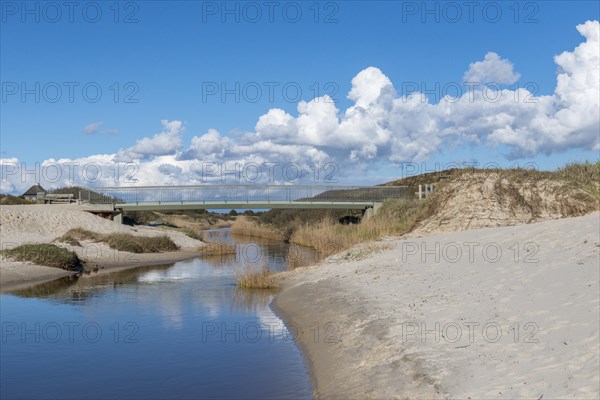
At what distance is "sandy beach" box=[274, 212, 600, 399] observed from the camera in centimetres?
884

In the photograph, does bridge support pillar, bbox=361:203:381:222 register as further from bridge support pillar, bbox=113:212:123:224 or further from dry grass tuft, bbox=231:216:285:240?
bridge support pillar, bbox=113:212:123:224

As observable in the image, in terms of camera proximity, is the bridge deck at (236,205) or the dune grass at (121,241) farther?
the bridge deck at (236,205)

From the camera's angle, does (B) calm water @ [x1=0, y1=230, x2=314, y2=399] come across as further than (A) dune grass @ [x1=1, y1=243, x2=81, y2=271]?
No

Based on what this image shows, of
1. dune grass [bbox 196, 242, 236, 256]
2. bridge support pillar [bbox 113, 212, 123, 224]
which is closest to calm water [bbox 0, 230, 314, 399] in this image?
dune grass [bbox 196, 242, 236, 256]

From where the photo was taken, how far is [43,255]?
3173 centimetres

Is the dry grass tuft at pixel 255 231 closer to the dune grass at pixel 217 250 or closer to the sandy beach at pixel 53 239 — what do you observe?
the sandy beach at pixel 53 239

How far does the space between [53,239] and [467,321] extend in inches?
1397

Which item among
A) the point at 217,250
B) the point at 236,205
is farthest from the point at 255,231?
the point at 217,250

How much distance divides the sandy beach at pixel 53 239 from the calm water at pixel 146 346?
488 cm

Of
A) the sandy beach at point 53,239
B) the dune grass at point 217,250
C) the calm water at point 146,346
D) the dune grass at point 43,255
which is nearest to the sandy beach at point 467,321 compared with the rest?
the calm water at point 146,346

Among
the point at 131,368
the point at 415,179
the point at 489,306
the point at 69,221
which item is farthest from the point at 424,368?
the point at 415,179

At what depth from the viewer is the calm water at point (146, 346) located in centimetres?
1143

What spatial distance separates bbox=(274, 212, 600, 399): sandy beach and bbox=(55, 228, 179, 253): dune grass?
76.8 feet

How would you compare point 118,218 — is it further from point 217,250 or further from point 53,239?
point 53,239
